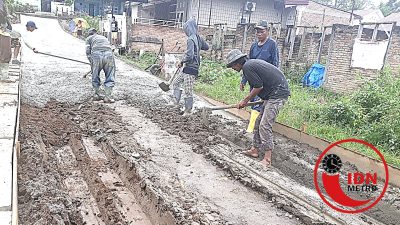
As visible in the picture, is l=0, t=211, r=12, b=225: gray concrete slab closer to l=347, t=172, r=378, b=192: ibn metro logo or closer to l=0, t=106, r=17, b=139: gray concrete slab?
l=0, t=106, r=17, b=139: gray concrete slab

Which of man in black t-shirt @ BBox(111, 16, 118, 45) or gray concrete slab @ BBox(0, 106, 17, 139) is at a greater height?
man in black t-shirt @ BBox(111, 16, 118, 45)

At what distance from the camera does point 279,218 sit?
3.38 m

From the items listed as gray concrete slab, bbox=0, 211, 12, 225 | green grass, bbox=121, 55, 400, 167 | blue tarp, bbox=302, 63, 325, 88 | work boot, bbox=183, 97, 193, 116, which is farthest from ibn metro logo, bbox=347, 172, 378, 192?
blue tarp, bbox=302, 63, 325, 88

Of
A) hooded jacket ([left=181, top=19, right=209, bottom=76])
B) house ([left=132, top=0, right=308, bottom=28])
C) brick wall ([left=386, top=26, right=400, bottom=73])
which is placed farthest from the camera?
house ([left=132, top=0, right=308, bottom=28])

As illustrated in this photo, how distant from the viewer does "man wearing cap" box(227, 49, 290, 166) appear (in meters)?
4.40

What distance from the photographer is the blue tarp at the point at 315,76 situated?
9.84m

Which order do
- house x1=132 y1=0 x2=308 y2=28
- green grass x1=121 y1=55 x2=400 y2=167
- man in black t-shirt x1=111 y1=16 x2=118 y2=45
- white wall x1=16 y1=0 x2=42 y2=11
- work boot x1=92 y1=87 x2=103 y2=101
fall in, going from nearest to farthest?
green grass x1=121 y1=55 x2=400 y2=167 < work boot x1=92 y1=87 x2=103 y2=101 < man in black t-shirt x1=111 y1=16 x2=118 y2=45 < house x1=132 y1=0 x2=308 y2=28 < white wall x1=16 y1=0 x2=42 y2=11

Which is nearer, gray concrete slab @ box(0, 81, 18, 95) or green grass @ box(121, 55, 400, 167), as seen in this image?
green grass @ box(121, 55, 400, 167)

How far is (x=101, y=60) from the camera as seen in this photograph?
7309mm

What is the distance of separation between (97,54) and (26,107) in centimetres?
175

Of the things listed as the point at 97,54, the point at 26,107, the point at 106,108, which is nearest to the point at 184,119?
the point at 106,108

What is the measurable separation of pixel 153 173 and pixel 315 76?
7166mm

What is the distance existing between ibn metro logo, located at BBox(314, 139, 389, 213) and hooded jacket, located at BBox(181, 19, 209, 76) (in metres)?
2.82

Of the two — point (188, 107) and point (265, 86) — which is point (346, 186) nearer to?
point (265, 86)
